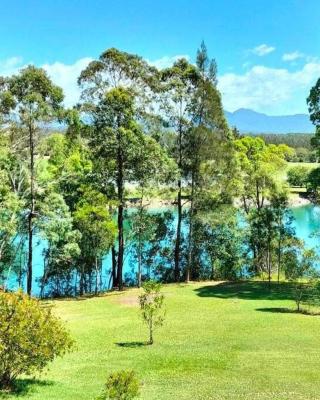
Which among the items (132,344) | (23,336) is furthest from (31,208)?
(23,336)

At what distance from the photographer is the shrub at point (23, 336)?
14156 mm

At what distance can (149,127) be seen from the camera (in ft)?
124

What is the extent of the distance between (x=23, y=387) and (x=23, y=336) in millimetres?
2044

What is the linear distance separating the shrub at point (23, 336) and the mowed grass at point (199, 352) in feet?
2.70

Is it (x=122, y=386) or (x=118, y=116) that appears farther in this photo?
(x=118, y=116)

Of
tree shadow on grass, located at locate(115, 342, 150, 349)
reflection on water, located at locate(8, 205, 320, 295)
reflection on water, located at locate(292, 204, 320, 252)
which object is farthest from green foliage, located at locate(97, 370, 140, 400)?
reflection on water, located at locate(292, 204, 320, 252)

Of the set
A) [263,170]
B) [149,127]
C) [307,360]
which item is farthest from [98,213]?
[307,360]

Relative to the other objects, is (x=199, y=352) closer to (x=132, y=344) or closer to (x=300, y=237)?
(x=132, y=344)

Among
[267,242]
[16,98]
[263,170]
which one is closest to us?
[16,98]

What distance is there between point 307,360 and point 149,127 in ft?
74.9

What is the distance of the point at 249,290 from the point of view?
35.5m

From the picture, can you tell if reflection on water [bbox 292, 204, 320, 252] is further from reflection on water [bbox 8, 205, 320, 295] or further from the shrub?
the shrub

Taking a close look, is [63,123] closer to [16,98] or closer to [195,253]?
[16,98]

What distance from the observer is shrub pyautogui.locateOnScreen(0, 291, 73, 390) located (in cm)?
1416
